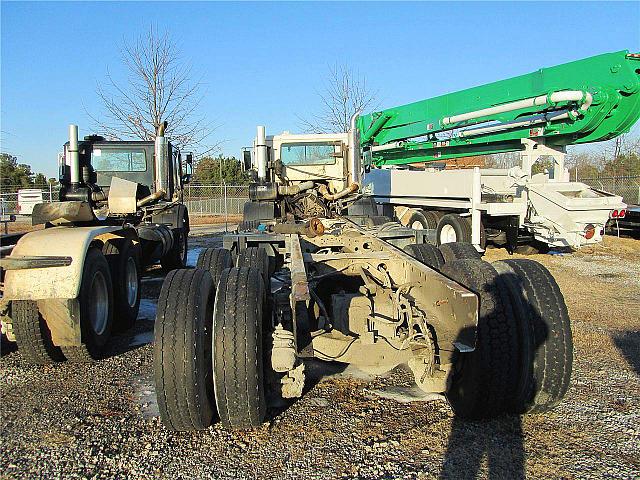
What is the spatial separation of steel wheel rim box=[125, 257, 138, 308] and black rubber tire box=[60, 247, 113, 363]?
1149 mm

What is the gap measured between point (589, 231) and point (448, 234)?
318 cm

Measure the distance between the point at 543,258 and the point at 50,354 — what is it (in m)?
10.6

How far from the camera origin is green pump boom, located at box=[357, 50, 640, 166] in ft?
32.3

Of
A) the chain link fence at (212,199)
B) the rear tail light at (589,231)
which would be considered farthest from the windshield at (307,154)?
the chain link fence at (212,199)

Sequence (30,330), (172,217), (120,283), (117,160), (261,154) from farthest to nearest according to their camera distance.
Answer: (172,217), (117,160), (261,154), (120,283), (30,330)

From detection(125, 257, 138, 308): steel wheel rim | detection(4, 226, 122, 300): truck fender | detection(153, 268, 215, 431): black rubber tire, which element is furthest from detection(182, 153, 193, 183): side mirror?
detection(153, 268, 215, 431): black rubber tire

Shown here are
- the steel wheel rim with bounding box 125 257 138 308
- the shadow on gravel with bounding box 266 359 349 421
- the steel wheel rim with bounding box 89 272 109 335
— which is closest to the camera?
the shadow on gravel with bounding box 266 359 349 421

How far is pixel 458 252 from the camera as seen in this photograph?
5.74 m

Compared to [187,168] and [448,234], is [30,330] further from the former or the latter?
[448,234]

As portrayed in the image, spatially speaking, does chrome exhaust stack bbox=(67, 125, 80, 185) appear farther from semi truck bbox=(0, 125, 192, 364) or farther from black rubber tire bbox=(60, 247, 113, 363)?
black rubber tire bbox=(60, 247, 113, 363)

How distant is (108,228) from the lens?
20.6ft

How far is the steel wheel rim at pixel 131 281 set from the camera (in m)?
7.07

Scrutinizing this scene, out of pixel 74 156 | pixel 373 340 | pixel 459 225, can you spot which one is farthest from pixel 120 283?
pixel 459 225

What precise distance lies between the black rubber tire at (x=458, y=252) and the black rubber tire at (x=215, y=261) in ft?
7.97
